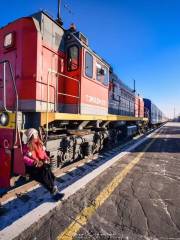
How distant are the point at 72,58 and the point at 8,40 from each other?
1792 mm

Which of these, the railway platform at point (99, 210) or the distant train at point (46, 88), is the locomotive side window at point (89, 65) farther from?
the railway platform at point (99, 210)

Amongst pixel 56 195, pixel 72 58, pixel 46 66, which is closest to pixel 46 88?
pixel 46 66

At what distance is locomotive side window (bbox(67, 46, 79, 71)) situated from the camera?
6344 millimetres

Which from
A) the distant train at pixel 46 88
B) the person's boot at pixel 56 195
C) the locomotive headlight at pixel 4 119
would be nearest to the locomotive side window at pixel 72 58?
the distant train at pixel 46 88

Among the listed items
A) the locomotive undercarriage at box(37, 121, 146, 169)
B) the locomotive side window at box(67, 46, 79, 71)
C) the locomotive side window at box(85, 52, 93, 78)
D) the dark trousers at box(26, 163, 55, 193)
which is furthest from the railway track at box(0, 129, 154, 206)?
the locomotive side window at box(67, 46, 79, 71)

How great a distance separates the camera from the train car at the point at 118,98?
35.4 ft

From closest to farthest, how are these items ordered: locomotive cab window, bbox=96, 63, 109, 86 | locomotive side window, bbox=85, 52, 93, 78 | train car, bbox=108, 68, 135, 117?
1. locomotive side window, bbox=85, 52, 93, 78
2. locomotive cab window, bbox=96, 63, 109, 86
3. train car, bbox=108, 68, 135, 117

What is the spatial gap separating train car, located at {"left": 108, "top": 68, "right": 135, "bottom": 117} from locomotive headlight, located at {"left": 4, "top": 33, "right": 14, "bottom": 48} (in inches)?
211

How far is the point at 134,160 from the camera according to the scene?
25.5 ft

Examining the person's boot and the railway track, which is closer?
the person's boot

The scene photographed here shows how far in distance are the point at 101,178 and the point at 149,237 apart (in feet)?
8.49

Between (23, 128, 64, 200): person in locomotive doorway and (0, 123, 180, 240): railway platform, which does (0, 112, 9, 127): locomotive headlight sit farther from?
(0, 123, 180, 240): railway platform

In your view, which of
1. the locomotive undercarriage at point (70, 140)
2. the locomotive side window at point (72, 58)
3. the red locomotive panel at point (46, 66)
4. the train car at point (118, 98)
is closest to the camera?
the red locomotive panel at point (46, 66)

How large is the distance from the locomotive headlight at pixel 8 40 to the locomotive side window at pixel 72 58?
1643mm
